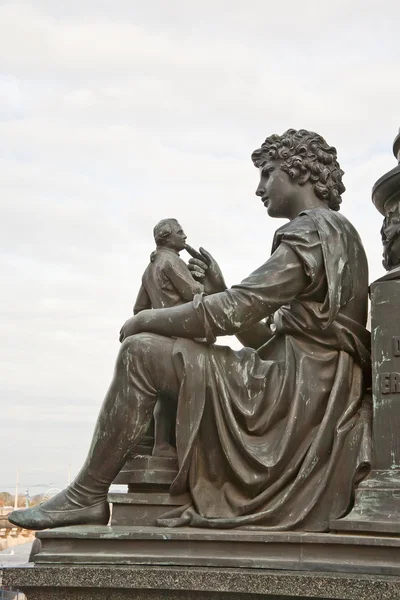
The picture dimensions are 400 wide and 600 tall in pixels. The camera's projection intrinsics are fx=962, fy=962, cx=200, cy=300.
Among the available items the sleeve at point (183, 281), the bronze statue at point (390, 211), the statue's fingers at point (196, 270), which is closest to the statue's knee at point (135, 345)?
the sleeve at point (183, 281)

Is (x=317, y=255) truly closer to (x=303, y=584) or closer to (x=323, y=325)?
(x=323, y=325)

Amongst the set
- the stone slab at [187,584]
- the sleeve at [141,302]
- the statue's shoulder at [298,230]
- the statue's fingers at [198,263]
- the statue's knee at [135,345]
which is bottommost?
the stone slab at [187,584]

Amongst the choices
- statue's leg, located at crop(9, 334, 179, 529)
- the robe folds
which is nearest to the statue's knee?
statue's leg, located at crop(9, 334, 179, 529)

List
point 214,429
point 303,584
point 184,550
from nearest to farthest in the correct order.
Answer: point 303,584 < point 184,550 < point 214,429

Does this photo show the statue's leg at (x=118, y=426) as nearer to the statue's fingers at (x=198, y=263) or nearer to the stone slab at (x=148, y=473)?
the stone slab at (x=148, y=473)

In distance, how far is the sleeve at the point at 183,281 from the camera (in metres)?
6.95

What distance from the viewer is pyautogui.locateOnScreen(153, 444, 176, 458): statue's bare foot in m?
6.50

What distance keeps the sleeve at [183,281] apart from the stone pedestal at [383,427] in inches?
50.9

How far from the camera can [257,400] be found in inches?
252

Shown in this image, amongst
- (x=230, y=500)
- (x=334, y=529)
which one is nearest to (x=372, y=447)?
(x=334, y=529)

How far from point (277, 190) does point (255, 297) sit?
1.08 metres

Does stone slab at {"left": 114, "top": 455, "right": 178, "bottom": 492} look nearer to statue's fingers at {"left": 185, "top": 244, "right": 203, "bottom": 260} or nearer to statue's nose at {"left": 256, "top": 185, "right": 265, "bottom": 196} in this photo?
statue's fingers at {"left": 185, "top": 244, "right": 203, "bottom": 260}

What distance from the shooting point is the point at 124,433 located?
6348 mm

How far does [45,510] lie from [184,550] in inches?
41.0
